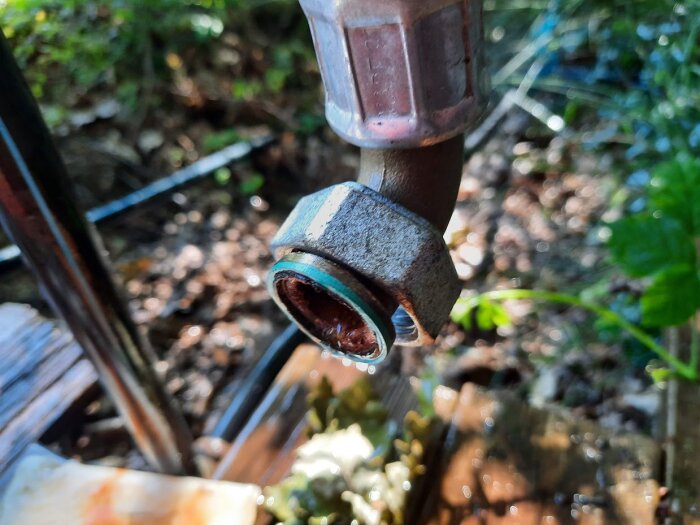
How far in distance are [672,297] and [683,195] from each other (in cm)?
23

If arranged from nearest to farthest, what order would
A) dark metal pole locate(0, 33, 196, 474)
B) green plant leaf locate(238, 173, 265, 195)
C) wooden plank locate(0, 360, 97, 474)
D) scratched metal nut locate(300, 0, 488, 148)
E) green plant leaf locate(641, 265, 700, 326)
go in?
scratched metal nut locate(300, 0, 488, 148), dark metal pole locate(0, 33, 196, 474), wooden plank locate(0, 360, 97, 474), green plant leaf locate(641, 265, 700, 326), green plant leaf locate(238, 173, 265, 195)

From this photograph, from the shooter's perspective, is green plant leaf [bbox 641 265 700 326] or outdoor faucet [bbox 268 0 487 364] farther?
green plant leaf [bbox 641 265 700 326]

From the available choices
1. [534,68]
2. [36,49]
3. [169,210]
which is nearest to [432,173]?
[36,49]

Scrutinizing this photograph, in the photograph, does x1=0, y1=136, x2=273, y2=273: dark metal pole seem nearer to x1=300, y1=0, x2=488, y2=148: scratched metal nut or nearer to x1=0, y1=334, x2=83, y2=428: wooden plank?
x1=0, y1=334, x2=83, y2=428: wooden plank

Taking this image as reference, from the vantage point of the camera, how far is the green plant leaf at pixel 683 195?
47.9 inches

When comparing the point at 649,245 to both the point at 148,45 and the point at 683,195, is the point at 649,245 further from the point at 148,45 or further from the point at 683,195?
the point at 148,45

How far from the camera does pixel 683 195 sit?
4.02 feet

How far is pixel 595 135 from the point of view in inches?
91.0

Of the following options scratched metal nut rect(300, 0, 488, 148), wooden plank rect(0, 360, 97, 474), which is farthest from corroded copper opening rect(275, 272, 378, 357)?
wooden plank rect(0, 360, 97, 474)

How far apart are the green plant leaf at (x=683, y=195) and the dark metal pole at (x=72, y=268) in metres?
1.09

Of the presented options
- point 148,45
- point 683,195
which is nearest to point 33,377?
point 683,195

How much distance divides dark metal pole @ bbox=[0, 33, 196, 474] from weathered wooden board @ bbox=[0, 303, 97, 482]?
63 mm

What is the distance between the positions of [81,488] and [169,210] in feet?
5.11

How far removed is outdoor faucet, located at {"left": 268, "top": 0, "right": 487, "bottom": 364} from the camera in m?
0.57
